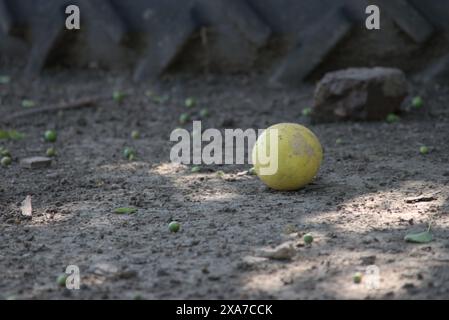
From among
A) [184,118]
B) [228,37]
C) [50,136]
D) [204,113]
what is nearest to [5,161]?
[50,136]

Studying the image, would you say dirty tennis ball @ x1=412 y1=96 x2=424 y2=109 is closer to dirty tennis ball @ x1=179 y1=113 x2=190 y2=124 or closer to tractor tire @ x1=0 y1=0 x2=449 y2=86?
tractor tire @ x1=0 y1=0 x2=449 y2=86

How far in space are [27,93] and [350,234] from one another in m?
4.64

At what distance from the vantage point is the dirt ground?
3.14 m

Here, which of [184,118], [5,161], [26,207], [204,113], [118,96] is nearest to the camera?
[26,207]

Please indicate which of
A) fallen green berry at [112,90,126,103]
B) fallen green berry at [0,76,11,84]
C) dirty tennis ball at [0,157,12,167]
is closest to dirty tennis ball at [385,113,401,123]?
fallen green berry at [112,90,126,103]

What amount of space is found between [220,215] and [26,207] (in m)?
1.01

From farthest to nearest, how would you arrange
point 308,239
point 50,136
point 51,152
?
point 50,136, point 51,152, point 308,239

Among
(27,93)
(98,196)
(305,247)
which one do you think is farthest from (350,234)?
(27,93)

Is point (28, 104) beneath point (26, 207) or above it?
above

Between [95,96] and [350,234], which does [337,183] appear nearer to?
[350,234]

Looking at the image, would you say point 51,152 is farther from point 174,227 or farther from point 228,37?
point 228,37

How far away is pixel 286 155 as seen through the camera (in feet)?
14.1

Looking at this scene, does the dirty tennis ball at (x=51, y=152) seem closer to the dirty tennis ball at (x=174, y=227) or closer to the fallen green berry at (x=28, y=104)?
the fallen green berry at (x=28, y=104)

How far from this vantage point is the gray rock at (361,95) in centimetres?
595
